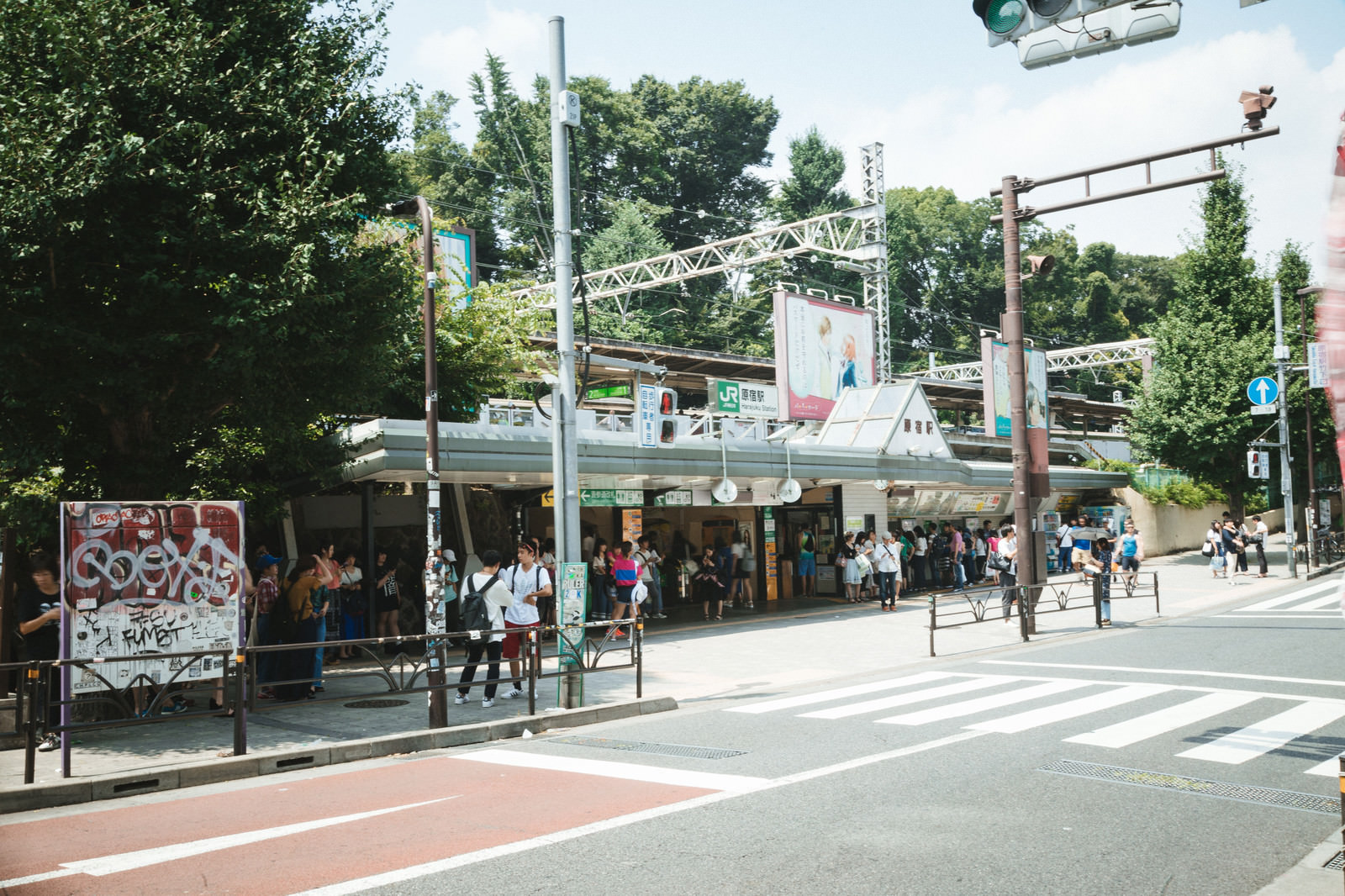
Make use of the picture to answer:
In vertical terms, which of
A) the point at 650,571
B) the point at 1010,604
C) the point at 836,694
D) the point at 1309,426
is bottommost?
the point at 836,694

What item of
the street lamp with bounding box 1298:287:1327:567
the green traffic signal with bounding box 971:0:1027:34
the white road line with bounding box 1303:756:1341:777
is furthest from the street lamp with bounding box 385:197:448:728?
the street lamp with bounding box 1298:287:1327:567

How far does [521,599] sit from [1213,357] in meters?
32.0

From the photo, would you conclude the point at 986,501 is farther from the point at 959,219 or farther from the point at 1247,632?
the point at 959,219

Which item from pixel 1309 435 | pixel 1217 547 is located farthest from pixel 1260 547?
pixel 1309 435

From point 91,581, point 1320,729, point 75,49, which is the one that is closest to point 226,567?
point 91,581

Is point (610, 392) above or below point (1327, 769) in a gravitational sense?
above

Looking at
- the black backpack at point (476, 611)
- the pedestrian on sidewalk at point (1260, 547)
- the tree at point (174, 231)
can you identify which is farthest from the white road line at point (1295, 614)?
the tree at point (174, 231)

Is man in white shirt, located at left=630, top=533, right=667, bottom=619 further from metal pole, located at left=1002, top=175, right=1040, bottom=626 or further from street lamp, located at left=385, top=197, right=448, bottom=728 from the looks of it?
street lamp, located at left=385, top=197, right=448, bottom=728

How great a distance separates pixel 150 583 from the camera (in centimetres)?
956

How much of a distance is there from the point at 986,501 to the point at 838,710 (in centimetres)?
2265

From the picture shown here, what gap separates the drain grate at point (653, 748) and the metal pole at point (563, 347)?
1672 millimetres

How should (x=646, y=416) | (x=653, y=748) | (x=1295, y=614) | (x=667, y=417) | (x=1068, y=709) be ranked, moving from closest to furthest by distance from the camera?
(x=653, y=748)
(x=1068, y=709)
(x=667, y=417)
(x=646, y=416)
(x=1295, y=614)

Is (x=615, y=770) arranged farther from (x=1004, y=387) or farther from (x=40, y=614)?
(x=1004, y=387)

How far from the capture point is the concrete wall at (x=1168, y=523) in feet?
127
